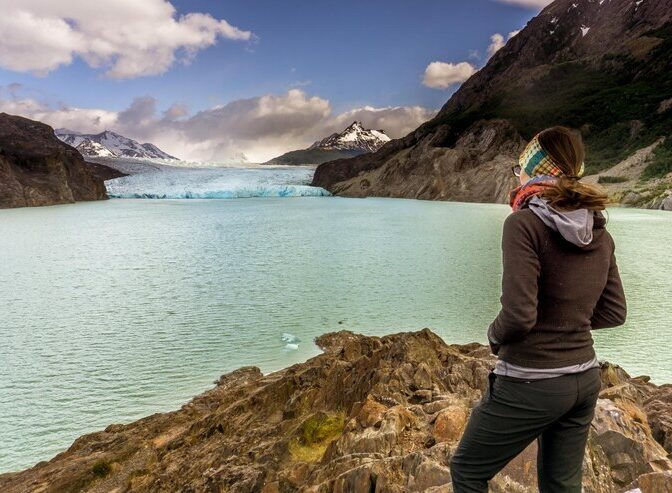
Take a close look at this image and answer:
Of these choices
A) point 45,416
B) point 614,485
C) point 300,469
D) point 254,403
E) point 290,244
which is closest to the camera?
point 614,485

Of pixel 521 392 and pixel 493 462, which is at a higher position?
pixel 521 392

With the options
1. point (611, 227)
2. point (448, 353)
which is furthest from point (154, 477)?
point (611, 227)

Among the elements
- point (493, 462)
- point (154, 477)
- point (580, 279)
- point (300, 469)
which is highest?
point (580, 279)

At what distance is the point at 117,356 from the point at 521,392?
11.3 metres

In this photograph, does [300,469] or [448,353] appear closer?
[300,469]

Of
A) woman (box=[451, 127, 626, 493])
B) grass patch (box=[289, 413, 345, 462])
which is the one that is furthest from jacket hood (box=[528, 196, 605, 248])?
grass patch (box=[289, 413, 345, 462])

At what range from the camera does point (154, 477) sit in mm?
5461

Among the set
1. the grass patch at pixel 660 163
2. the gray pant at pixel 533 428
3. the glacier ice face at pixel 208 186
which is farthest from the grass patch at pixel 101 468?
the glacier ice face at pixel 208 186

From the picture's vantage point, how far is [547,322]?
2422 mm

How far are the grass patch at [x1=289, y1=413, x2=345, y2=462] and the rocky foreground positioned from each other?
12mm

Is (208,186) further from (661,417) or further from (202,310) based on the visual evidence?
(661,417)

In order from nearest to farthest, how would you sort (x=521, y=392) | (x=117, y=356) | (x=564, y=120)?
(x=521, y=392)
(x=117, y=356)
(x=564, y=120)

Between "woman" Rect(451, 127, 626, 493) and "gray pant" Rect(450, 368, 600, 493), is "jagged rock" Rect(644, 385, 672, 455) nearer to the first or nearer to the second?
"gray pant" Rect(450, 368, 600, 493)

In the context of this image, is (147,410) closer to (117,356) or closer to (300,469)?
(117,356)
